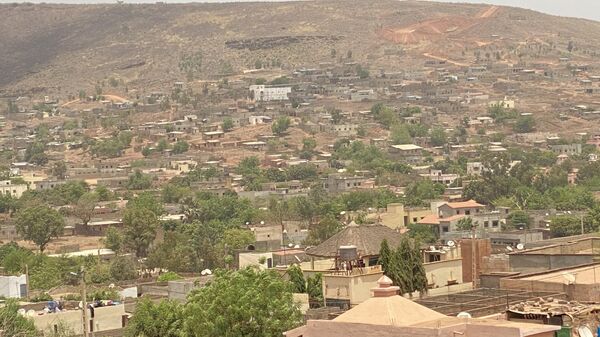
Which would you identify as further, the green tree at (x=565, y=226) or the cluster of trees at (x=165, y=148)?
the cluster of trees at (x=165, y=148)

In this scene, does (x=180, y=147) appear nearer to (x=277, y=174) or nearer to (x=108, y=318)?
(x=277, y=174)

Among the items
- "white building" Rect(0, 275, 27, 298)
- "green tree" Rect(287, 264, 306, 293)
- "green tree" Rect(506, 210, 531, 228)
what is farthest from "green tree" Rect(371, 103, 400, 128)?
"green tree" Rect(287, 264, 306, 293)

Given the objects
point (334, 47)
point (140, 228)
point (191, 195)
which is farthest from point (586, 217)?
point (334, 47)

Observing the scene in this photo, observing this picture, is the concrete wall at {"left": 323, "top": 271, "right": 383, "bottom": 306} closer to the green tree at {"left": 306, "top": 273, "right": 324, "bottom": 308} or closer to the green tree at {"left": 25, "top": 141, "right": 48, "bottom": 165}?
the green tree at {"left": 306, "top": 273, "right": 324, "bottom": 308}

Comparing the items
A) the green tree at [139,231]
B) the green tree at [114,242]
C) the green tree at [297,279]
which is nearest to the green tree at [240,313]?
the green tree at [297,279]

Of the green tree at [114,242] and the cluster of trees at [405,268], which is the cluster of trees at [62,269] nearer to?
the green tree at [114,242]

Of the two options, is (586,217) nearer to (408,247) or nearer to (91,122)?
(408,247)

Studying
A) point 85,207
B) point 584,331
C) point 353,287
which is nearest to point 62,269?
point 85,207
